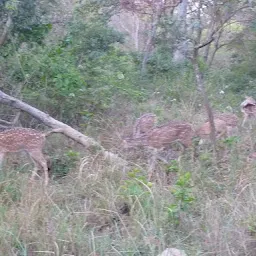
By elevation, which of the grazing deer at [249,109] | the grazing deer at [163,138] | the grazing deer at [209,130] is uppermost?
the grazing deer at [163,138]

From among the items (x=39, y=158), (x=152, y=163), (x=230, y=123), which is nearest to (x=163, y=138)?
(x=152, y=163)

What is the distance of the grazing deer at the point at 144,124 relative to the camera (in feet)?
35.8

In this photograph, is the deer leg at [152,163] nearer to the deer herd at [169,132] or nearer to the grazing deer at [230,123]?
the deer herd at [169,132]

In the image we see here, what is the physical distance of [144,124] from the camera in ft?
36.9

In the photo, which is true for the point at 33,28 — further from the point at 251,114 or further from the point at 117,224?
the point at 117,224

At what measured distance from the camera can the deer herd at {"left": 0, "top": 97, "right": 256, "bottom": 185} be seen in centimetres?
975

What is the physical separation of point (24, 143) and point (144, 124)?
2.22 m

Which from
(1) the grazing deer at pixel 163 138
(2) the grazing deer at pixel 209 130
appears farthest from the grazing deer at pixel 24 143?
(2) the grazing deer at pixel 209 130

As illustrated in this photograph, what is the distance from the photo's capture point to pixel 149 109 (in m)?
13.1

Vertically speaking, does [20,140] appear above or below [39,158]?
above

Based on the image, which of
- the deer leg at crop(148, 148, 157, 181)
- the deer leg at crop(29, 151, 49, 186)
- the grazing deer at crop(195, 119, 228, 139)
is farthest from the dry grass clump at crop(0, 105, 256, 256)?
the grazing deer at crop(195, 119, 228, 139)

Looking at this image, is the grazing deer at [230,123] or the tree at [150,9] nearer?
the grazing deer at [230,123]

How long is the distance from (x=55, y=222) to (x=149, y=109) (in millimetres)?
5900

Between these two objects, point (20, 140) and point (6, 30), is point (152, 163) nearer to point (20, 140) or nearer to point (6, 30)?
point (20, 140)
